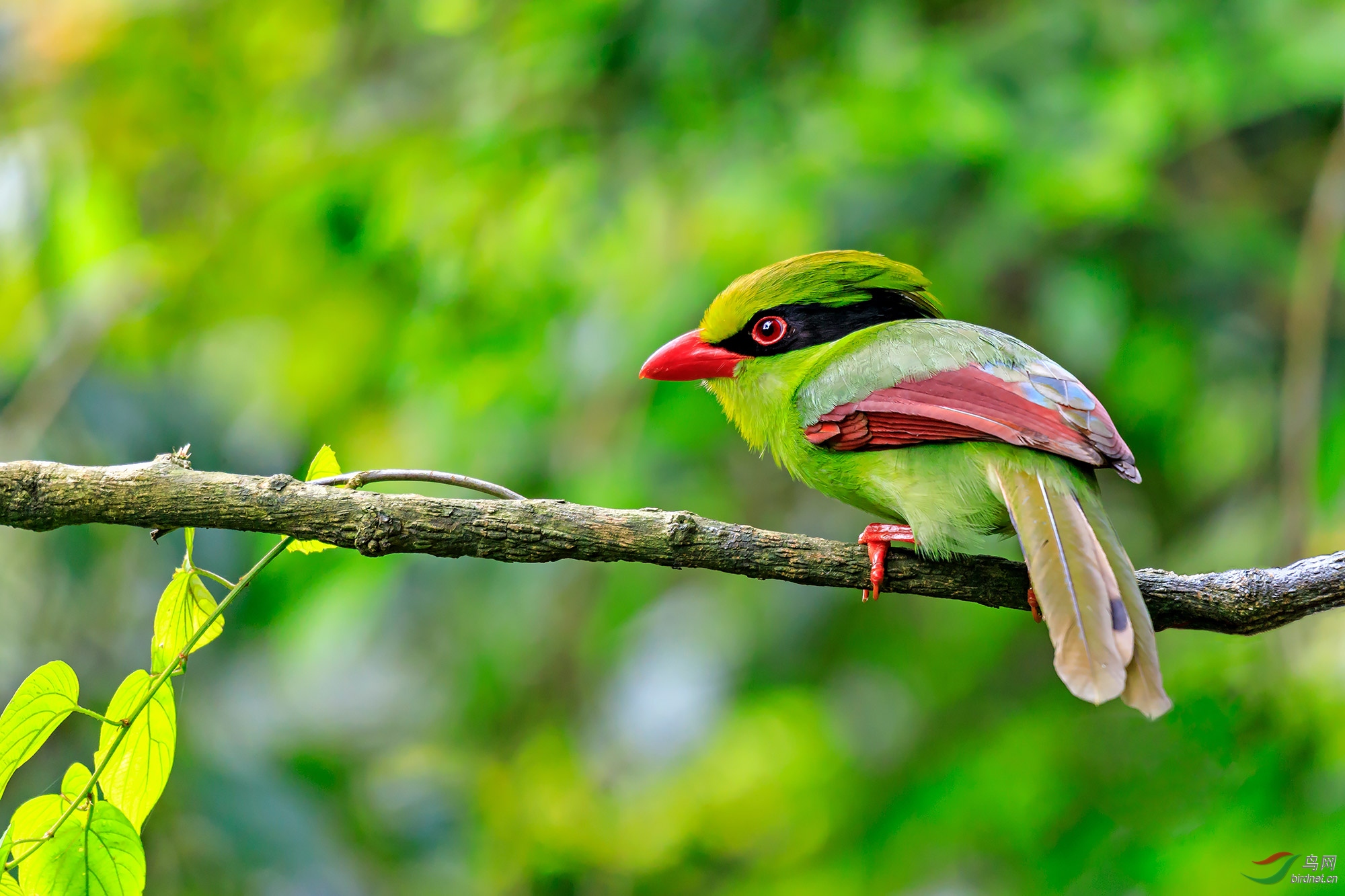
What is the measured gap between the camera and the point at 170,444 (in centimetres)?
415

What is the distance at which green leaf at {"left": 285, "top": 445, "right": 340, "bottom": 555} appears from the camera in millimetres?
1845

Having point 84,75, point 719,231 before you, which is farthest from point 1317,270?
point 84,75

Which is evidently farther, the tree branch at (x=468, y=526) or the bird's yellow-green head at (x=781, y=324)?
the bird's yellow-green head at (x=781, y=324)

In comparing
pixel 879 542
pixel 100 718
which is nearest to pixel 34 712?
pixel 100 718

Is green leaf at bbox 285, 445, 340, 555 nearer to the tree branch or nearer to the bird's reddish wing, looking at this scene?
the tree branch

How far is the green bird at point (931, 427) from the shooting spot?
1854 millimetres

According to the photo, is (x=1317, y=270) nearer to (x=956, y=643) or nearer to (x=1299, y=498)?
(x=1299, y=498)

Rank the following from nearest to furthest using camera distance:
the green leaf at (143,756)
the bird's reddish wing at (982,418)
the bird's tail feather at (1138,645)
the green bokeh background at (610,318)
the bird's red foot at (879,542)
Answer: the green leaf at (143,756) → the bird's tail feather at (1138,645) → the bird's red foot at (879,542) → the bird's reddish wing at (982,418) → the green bokeh background at (610,318)

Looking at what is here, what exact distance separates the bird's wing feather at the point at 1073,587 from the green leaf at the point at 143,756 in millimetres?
1265

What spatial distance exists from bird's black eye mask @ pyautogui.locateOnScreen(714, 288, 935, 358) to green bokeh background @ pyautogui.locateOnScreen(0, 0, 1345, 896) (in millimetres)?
1031

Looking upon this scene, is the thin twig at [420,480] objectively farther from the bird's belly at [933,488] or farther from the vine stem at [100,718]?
the bird's belly at [933,488]
